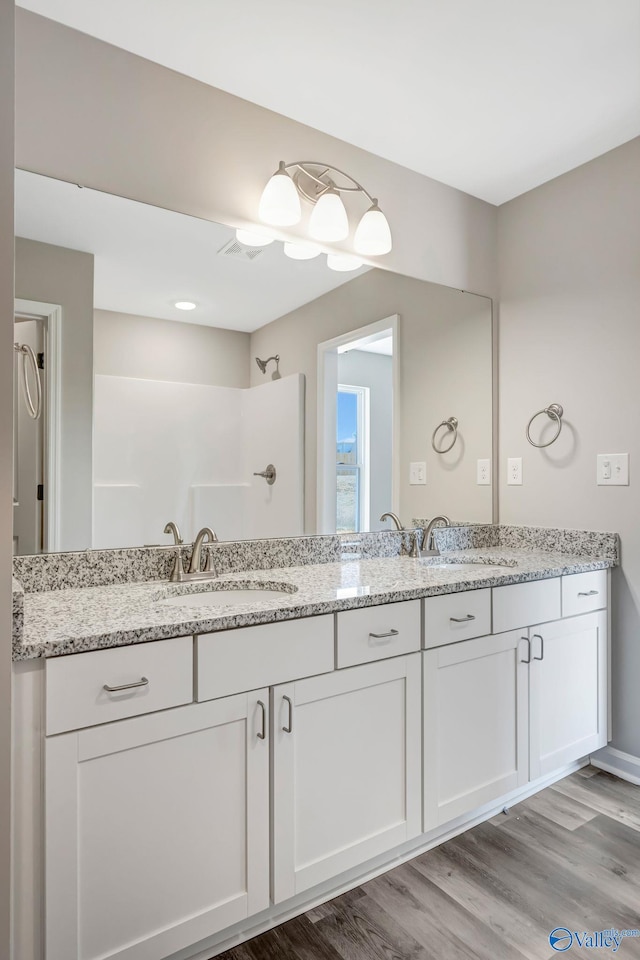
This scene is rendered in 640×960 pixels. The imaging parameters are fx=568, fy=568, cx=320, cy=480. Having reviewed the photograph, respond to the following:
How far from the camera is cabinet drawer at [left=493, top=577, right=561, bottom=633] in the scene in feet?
6.07

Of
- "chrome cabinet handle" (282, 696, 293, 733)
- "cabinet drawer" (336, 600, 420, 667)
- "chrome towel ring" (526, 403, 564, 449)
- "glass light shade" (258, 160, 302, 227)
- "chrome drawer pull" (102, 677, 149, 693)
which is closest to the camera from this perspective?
"chrome drawer pull" (102, 677, 149, 693)

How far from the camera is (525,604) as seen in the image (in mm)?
1926

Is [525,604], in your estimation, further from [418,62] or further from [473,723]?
[418,62]

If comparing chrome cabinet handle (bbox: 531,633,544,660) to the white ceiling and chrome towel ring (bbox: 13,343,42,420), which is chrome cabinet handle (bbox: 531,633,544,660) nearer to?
chrome towel ring (bbox: 13,343,42,420)

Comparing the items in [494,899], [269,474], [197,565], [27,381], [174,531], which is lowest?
[494,899]

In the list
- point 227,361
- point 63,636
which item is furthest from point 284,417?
point 63,636

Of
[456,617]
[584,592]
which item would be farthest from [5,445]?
[584,592]

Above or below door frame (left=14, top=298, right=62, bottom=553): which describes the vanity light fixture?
above

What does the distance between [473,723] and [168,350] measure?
4.98 feet

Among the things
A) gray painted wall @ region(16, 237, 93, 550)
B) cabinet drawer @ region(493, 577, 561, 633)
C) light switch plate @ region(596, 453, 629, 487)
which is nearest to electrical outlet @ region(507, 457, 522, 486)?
light switch plate @ region(596, 453, 629, 487)

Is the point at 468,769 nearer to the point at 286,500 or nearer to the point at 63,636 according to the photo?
the point at 286,500

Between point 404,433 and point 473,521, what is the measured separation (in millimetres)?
541

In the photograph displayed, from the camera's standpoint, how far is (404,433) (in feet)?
7.97

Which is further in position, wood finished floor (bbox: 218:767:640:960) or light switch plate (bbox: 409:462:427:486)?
light switch plate (bbox: 409:462:427:486)
